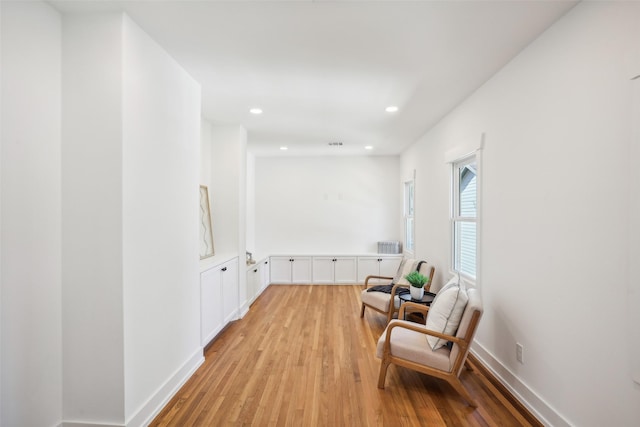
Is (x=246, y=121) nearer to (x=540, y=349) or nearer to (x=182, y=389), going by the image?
(x=182, y=389)

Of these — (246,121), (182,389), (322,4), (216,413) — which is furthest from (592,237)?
(246,121)

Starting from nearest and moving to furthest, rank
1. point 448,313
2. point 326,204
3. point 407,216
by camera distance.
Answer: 1. point 448,313
2. point 407,216
3. point 326,204

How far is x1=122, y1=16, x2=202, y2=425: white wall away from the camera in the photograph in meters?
1.98

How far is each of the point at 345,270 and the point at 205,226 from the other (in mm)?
3176

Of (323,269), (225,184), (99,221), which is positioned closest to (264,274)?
(323,269)

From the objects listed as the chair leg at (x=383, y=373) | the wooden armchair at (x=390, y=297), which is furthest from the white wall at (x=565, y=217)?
the wooden armchair at (x=390, y=297)

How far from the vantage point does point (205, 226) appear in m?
4.06

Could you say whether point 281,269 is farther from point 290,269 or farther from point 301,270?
point 301,270

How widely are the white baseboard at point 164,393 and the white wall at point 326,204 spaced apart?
3951 mm

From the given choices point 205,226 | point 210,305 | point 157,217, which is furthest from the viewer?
point 205,226

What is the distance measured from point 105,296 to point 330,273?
4.74m

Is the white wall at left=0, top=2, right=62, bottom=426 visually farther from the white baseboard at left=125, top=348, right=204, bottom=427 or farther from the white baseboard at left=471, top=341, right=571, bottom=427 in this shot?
the white baseboard at left=471, top=341, right=571, bottom=427

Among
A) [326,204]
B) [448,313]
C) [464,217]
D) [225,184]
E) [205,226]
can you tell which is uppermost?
[225,184]

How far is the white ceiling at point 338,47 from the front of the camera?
1.88 m
